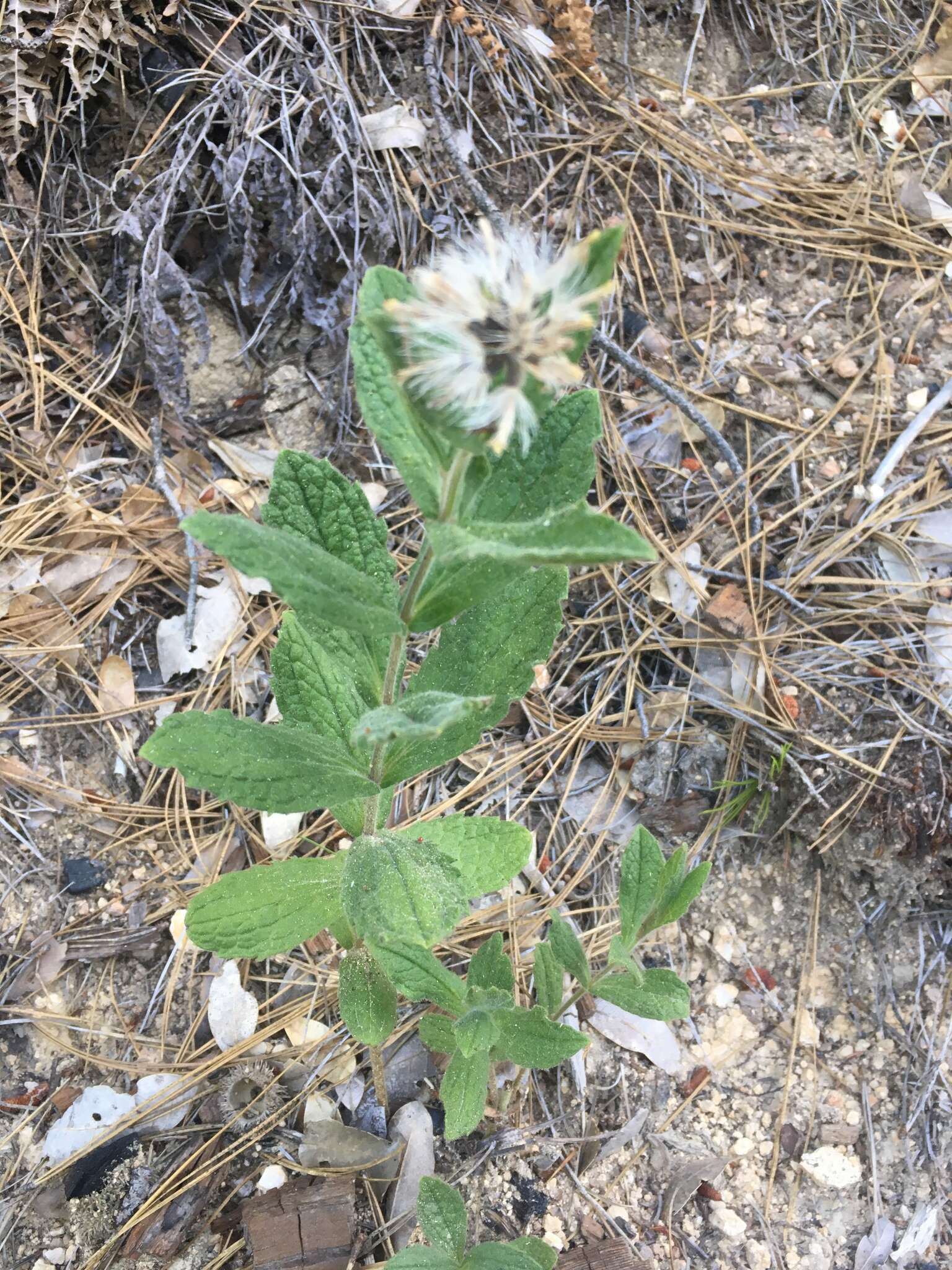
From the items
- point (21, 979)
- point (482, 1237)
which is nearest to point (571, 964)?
point (482, 1237)

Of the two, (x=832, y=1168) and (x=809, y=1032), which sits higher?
(x=809, y=1032)

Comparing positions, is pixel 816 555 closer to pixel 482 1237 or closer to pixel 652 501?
pixel 652 501

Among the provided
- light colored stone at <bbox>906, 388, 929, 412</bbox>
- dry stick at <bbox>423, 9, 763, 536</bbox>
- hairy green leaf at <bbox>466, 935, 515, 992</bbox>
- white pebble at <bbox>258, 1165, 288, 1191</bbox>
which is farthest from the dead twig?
white pebble at <bbox>258, 1165, 288, 1191</bbox>

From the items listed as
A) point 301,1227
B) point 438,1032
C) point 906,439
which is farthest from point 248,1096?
point 906,439

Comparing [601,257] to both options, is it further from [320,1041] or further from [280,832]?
[320,1041]

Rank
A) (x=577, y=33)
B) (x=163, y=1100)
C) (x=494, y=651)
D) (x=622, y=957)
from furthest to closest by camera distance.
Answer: (x=577, y=33) → (x=163, y=1100) → (x=622, y=957) → (x=494, y=651)

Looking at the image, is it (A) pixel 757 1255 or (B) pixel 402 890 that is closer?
(B) pixel 402 890

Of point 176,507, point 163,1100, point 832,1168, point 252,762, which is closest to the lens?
point 252,762

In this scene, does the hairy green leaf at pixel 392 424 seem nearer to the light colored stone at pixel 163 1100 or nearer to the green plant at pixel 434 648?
the green plant at pixel 434 648

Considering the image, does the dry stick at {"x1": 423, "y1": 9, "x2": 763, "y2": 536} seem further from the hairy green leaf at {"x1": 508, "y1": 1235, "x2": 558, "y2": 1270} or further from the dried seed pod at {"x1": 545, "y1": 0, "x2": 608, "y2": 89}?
the hairy green leaf at {"x1": 508, "y1": 1235, "x2": 558, "y2": 1270}
